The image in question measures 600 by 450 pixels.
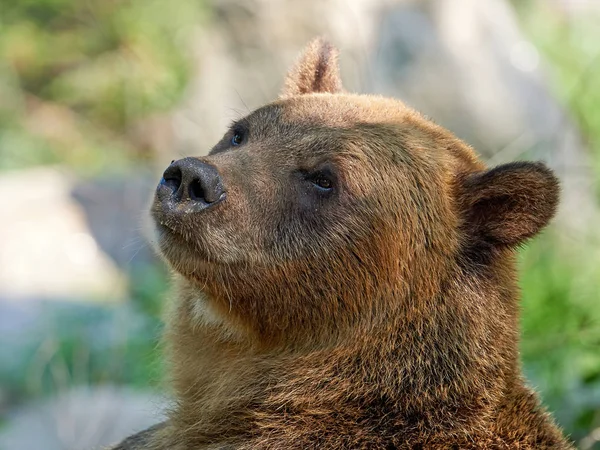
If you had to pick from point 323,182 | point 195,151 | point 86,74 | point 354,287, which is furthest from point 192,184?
point 86,74

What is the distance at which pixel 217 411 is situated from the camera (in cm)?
418

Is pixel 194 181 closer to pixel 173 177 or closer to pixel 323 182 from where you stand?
pixel 173 177

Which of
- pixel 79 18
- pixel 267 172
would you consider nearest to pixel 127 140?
pixel 79 18

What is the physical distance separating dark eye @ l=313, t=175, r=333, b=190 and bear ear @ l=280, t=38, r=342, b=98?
1.06 metres

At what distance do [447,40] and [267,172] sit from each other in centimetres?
751

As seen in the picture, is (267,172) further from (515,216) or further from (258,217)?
(515,216)

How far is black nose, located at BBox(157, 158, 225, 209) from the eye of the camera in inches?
148

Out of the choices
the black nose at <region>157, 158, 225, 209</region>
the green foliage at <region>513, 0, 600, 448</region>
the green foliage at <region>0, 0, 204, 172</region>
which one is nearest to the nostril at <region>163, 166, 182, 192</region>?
the black nose at <region>157, 158, 225, 209</region>

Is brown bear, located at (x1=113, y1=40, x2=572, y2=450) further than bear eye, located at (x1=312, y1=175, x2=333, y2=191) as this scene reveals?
No

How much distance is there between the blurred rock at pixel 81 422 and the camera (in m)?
7.67

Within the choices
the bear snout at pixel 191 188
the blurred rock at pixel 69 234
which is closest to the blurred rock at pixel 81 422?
the blurred rock at pixel 69 234

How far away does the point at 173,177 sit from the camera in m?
3.84

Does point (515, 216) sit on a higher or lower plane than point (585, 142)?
lower

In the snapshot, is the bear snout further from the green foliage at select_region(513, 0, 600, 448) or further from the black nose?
the green foliage at select_region(513, 0, 600, 448)
